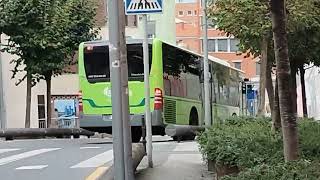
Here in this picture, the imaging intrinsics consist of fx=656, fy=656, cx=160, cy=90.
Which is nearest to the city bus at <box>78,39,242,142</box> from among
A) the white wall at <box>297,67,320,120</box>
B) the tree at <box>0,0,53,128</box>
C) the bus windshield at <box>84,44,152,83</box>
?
the bus windshield at <box>84,44,152,83</box>

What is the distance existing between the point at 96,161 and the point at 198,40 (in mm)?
79843

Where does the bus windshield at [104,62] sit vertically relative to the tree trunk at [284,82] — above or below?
above

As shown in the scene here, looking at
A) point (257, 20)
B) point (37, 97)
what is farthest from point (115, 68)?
point (37, 97)

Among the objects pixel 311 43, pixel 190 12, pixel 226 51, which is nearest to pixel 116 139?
pixel 311 43

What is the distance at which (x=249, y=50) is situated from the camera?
20.1 metres

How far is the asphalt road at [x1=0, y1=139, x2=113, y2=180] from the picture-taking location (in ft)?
39.4

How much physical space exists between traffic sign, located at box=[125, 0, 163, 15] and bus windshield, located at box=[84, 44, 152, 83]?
10.2 meters

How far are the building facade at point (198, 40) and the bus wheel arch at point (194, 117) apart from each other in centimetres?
5116

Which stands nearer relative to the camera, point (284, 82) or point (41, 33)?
point (284, 82)

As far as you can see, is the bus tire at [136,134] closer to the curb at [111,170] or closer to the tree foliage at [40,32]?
the curb at [111,170]

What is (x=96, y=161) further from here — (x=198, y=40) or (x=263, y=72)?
(x=198, y=40)

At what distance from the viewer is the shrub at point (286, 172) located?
21.1ft

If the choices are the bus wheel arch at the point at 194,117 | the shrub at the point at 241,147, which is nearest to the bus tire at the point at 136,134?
the bus wheel arch at the point at 194,117

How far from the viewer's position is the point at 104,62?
21.0 metres
